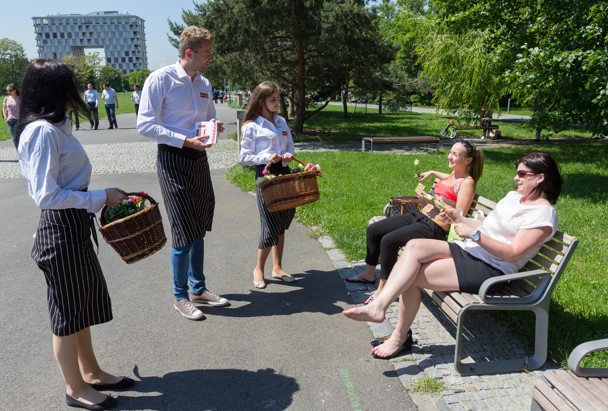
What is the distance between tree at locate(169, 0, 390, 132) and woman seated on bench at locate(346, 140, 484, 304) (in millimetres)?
12165

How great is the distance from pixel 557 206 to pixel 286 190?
5186 mm

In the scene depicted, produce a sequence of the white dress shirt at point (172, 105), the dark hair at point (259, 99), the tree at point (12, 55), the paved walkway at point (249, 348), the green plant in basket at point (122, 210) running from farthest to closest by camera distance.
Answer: the tree at point (12, 55)
the dark hair at point (259, 99)
the white dress shirt at point (172, 105)
the green plant in basket at point (122, 210)
the paved walkway at point (249, 348)

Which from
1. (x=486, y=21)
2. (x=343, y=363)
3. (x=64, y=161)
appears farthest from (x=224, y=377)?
(x=486, y=21)

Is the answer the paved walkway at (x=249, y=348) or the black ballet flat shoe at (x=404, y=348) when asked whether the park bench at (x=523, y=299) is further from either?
the black ballet flat shoe at (x=404, y=348)

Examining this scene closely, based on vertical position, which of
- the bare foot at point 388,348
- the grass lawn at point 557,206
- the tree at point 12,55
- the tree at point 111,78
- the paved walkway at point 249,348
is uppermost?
the tree at point 12,55

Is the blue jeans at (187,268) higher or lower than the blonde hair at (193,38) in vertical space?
lower

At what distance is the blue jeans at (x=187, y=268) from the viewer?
3838 millimetres

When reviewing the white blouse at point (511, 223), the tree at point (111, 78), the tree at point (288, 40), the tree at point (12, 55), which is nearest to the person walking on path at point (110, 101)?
the tree at point (288, 40)

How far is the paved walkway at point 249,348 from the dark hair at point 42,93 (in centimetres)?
173

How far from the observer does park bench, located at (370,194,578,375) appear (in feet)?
9.72

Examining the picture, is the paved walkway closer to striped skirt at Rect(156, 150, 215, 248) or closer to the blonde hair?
striped skirt at Rect(156, 150, 215, 248)

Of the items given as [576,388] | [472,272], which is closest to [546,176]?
[472,272]

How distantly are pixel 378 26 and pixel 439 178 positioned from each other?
1326cm

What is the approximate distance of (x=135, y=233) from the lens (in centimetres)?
300
